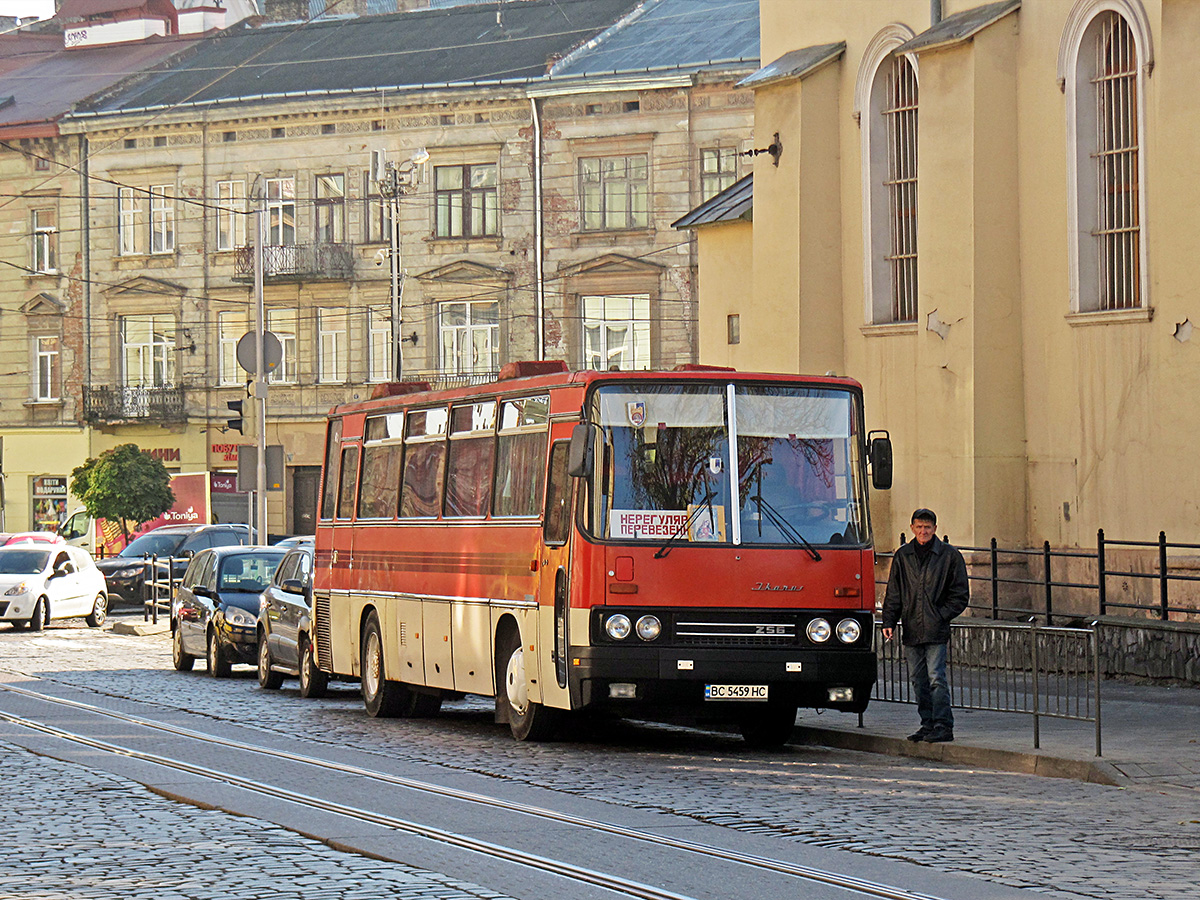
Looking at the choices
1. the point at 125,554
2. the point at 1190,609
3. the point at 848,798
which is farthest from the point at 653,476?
the point at 125,554

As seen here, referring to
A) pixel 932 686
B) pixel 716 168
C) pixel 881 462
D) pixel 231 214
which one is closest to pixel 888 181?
pixel 881 462

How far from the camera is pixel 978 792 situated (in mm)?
12664

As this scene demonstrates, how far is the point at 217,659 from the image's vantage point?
2548 centimetres

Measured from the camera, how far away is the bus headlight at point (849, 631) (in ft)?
50.1

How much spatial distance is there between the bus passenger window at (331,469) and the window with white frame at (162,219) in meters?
35.9

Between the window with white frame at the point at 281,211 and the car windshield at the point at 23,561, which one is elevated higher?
the window with white frame at the point at 281,211

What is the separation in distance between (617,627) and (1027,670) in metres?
3.08

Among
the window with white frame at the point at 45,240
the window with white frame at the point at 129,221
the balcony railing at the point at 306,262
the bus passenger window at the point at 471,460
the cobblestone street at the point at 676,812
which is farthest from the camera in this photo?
the window with white frame at the point at 45,240

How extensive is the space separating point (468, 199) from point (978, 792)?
40.8 metres

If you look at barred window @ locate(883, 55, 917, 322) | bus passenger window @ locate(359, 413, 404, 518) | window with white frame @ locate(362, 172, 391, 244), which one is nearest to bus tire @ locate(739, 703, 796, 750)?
bus passenger window @ locate(359, 413, 404, 518)

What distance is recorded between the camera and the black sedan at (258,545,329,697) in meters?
22.1

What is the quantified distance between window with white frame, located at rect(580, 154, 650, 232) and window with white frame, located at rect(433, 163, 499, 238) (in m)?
2.56

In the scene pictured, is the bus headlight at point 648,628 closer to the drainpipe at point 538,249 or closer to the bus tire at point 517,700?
the bus tire at point 517,700

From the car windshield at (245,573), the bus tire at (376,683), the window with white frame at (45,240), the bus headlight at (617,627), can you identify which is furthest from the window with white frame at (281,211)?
the bus headlight at (617,627)
